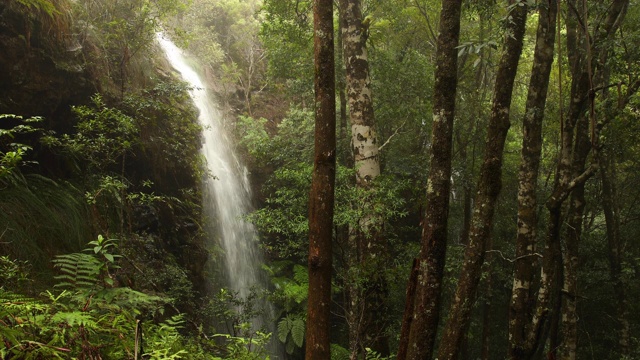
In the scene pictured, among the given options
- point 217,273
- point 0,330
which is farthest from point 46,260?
point 217,273

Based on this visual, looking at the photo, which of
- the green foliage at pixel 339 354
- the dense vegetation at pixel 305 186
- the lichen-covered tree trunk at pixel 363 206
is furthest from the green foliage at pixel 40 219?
→ the green foliage at pixel 339 354

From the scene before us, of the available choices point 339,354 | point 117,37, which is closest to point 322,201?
point 339,354

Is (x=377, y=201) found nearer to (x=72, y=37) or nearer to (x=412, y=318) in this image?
(x=412, y=318)

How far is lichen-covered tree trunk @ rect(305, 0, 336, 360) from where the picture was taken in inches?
142

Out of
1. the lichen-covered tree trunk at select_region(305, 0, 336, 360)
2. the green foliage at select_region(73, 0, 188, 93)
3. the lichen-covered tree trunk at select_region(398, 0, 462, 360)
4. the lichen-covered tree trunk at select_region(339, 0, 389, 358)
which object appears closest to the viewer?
the lichen-covered tree trunk at select_region(305, 0, 336, 360)

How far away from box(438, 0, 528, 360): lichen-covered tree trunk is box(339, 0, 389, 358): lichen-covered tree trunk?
160 cm

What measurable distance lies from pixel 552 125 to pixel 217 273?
11834 millimetres

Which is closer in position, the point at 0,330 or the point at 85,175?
the point at 0,330

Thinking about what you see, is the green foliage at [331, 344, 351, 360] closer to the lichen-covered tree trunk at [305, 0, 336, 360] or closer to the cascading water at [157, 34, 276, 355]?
the cascading water at [157, 34, 276, 355]

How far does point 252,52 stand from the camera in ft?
61.4

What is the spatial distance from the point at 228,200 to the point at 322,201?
1051 centimetres

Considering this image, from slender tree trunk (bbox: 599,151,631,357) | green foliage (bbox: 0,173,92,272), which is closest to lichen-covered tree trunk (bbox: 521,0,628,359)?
slender tree trunk (bbox: 599,151,631,357)

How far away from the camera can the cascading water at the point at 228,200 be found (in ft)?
42.7

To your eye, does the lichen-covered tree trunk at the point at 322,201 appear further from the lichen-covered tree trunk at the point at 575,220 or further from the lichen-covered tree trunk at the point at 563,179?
the lichen-covered tree trunk at the point at 575,220
